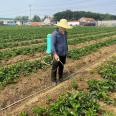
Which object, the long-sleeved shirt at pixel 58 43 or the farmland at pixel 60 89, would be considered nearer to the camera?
the farmland at pixel 60 89

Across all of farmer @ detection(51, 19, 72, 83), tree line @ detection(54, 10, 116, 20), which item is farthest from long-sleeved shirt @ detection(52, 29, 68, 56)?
tree line @ detection(54, 10, 116, 20)

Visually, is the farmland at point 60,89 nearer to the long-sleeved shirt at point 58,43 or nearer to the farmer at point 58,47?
the farmer at point 58,47

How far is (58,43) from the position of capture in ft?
32.2

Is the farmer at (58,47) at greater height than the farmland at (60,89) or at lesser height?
greater

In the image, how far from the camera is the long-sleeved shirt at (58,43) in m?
9.64

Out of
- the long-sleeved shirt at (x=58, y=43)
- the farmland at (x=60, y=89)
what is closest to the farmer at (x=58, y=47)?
the long-sleeved shirt at (x=58, y=43)

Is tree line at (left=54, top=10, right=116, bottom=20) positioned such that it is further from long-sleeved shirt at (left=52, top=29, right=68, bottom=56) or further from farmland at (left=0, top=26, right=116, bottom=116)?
long-sleeved shirt at (left=52, top=29, right=68, bottom=56)

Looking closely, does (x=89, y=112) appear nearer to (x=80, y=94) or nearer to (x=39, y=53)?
(x=80, y=94)

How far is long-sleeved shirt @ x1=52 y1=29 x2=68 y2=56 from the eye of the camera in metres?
9.64

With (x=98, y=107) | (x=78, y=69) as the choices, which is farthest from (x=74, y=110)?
(x=78, y=69)

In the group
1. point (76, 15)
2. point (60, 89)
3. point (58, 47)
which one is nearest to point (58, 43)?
point (58, 47)

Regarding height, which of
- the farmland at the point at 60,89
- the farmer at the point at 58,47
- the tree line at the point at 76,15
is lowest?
the tree line at the point at 76,15

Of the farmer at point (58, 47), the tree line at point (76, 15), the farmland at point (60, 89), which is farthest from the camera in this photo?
the tree line at point (76, 15)

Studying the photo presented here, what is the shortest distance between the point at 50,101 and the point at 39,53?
867 centimetres
